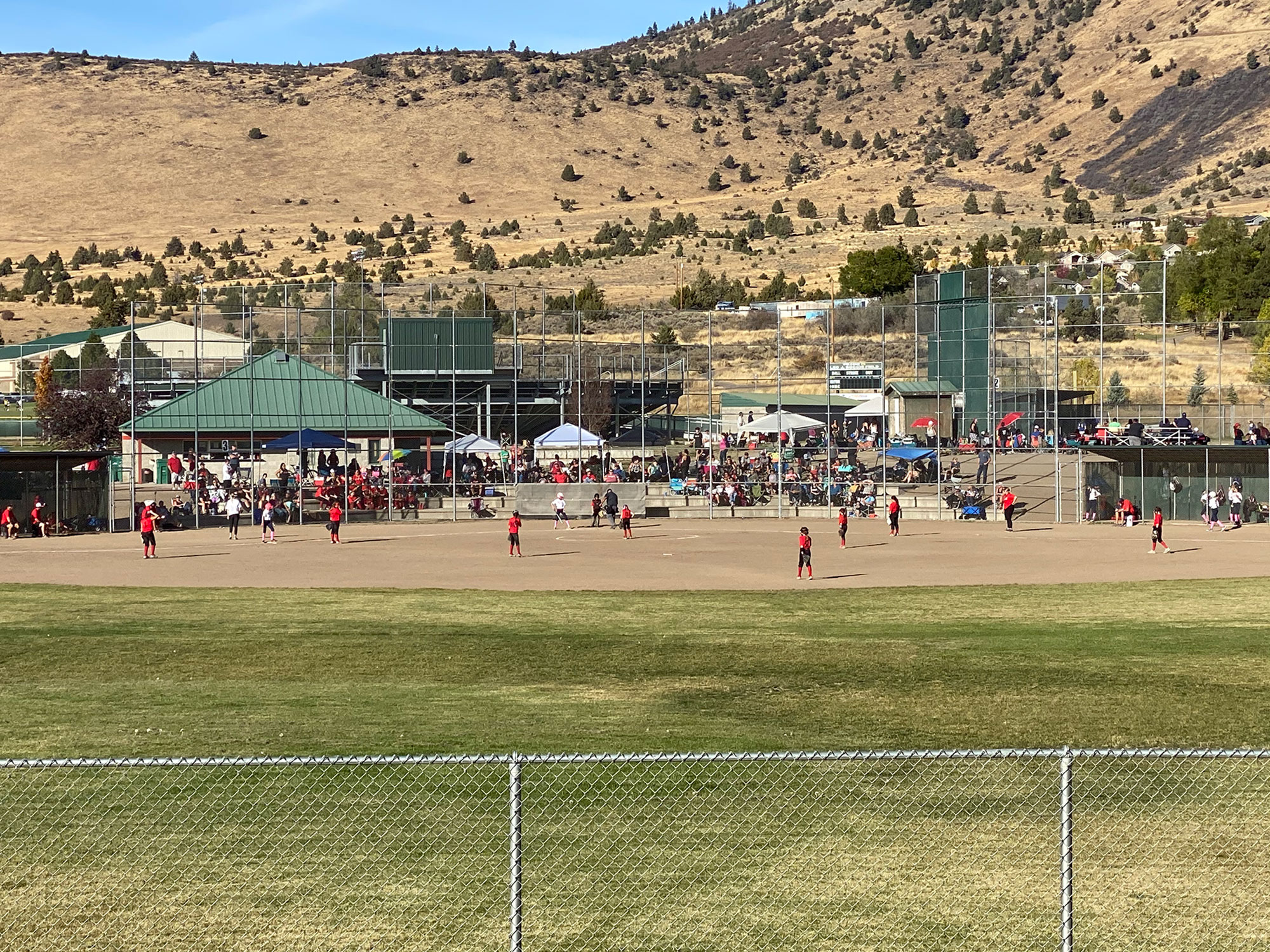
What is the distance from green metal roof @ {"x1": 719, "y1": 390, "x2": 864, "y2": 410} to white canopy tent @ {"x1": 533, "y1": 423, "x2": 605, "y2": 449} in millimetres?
19652

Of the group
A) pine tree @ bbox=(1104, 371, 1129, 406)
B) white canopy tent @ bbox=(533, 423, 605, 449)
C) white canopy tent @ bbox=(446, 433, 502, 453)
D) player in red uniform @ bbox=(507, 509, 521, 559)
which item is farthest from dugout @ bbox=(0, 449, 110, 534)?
pine tree @ bbox=(1104, 371, 1129, 406)

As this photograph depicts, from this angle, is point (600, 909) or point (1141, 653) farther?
point (1141, 653)

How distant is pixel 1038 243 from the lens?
372 feet

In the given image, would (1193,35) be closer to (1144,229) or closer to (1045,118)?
(1045,118)

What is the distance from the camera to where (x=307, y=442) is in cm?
5684

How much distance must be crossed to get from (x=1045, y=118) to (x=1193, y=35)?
20.2 meters

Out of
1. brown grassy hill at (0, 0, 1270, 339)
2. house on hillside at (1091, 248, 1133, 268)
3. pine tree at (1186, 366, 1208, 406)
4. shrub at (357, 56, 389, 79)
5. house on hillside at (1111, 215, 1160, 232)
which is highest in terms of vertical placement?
shrub at (357, 56, 389, 79)

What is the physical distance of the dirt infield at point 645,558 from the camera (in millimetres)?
34500

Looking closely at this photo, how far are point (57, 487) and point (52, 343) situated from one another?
151 ft

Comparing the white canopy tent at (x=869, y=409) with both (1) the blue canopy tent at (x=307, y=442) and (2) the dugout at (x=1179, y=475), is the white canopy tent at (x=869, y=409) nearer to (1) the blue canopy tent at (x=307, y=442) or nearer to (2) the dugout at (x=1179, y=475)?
(2) the dugout at (x=1179, y=475)

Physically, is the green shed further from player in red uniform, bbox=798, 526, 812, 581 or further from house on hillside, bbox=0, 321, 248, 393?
player in red uniform, bbox=798, 526, 812, 581

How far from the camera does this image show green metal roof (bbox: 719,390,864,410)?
77938 mm

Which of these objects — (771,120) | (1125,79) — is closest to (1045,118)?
(1125,79)

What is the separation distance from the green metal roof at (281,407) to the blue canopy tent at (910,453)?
17.5 m
